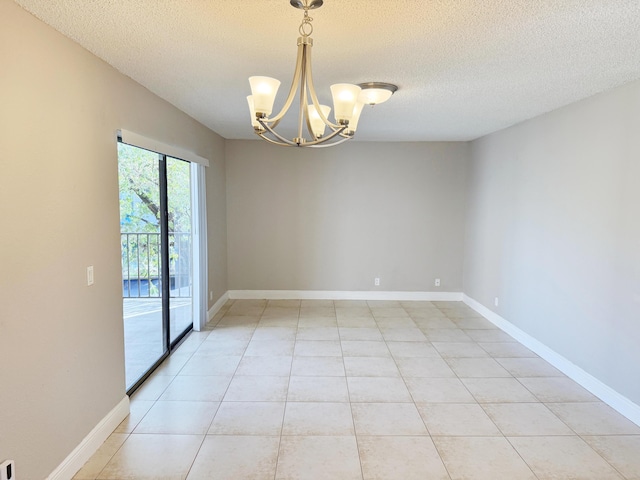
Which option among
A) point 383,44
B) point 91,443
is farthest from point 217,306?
point 383,44

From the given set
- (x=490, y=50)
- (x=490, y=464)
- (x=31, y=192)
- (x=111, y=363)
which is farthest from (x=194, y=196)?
(x=490, y=464)

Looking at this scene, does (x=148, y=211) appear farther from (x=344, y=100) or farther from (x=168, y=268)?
(x=344, y=100)

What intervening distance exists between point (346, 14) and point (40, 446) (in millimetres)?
2534

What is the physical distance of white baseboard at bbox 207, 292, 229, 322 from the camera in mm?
5179

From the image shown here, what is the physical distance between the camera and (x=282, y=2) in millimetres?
1765

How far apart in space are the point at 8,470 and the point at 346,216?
16.0 ft

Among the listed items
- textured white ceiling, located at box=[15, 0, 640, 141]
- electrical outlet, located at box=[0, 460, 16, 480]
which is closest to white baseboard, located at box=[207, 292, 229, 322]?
textured white ceiling, located at box=[15, 0, 640, 141]

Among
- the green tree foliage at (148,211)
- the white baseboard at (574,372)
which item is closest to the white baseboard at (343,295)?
the white baseboard at (574,372)

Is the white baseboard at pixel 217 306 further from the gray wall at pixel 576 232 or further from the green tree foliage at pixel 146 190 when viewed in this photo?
the gray wall at pixel 576 232

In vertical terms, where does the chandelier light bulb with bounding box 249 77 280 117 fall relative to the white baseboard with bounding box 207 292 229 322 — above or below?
above

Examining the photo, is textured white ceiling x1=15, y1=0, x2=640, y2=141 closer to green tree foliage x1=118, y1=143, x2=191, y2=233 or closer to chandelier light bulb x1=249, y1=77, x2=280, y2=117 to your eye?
chandelier light bulb x1=249, y1=77, x2=280, y2=117

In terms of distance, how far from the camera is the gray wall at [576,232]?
115 inches

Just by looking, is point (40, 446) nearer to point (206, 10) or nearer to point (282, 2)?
point (206, 10)

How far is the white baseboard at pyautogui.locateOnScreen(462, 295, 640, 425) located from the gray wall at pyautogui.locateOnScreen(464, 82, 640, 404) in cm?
6
